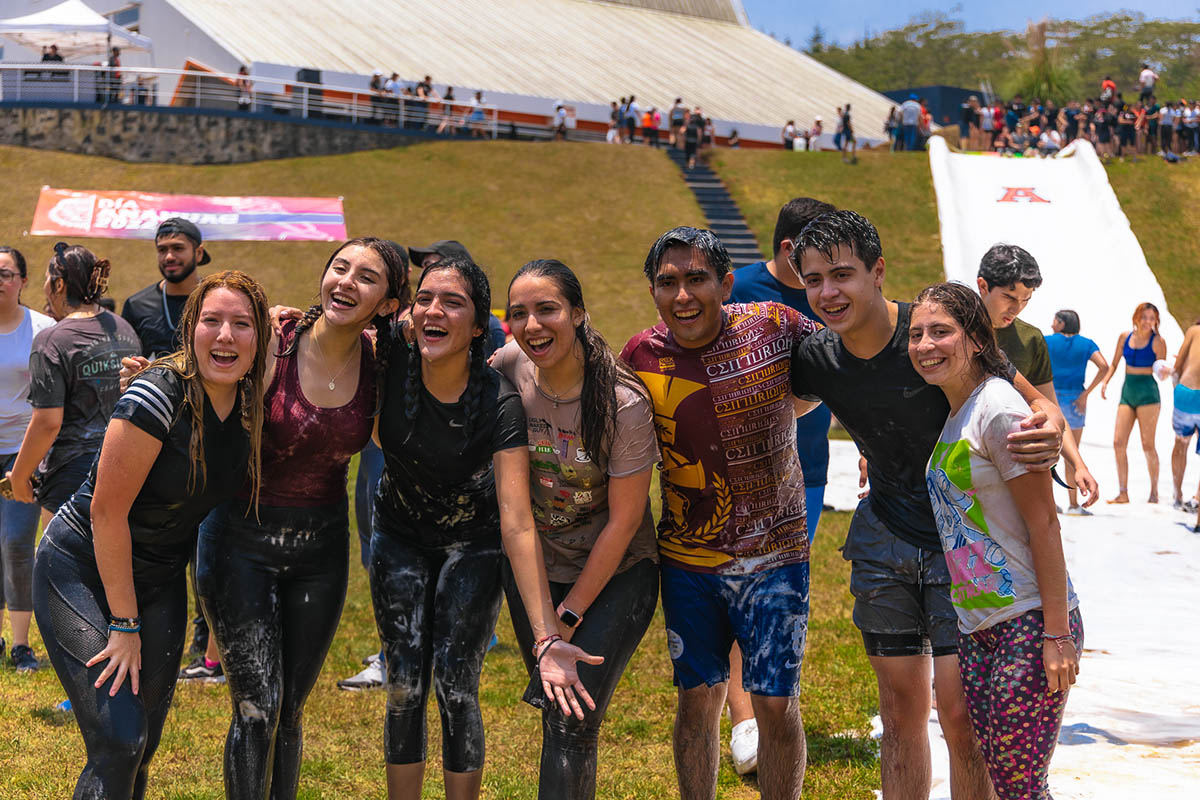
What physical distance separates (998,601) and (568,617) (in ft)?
4.60

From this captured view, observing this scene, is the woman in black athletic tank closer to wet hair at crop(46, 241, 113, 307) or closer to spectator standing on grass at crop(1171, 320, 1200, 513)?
wet hair at crop(46, 241, 113, 307)

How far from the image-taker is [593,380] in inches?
146

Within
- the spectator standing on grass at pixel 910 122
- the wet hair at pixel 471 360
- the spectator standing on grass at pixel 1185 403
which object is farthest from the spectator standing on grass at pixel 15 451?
the spectator standing on grass at pixel 910 122

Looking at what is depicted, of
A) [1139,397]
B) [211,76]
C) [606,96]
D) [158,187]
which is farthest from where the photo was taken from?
[606,96]

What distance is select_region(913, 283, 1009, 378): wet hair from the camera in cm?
346

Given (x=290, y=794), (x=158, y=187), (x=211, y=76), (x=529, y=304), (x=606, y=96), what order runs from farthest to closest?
(x=606, y=96) → (x=211, y=76) → (x=158, y=187) → (x=290, y=794) → (x=529, y=304)

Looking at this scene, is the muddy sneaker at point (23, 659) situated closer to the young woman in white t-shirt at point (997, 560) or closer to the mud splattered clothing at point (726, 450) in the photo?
the mud splattered clothing at point (726, 450)

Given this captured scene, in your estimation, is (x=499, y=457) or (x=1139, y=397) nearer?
(x=499, y=457)

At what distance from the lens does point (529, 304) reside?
364 cm

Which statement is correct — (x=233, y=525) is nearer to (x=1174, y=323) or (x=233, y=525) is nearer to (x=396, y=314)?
(x=396, y=314)

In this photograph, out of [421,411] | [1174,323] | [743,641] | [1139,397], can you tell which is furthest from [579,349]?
[1174,323]

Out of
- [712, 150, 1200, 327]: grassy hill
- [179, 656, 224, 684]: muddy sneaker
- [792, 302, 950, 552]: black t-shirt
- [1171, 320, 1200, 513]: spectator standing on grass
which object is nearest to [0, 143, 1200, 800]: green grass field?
[712, 150, 1200, 327]: grassy hill

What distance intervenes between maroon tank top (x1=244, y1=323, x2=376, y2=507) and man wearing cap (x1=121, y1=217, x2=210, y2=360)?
2463mm

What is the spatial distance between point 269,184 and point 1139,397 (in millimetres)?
19618
